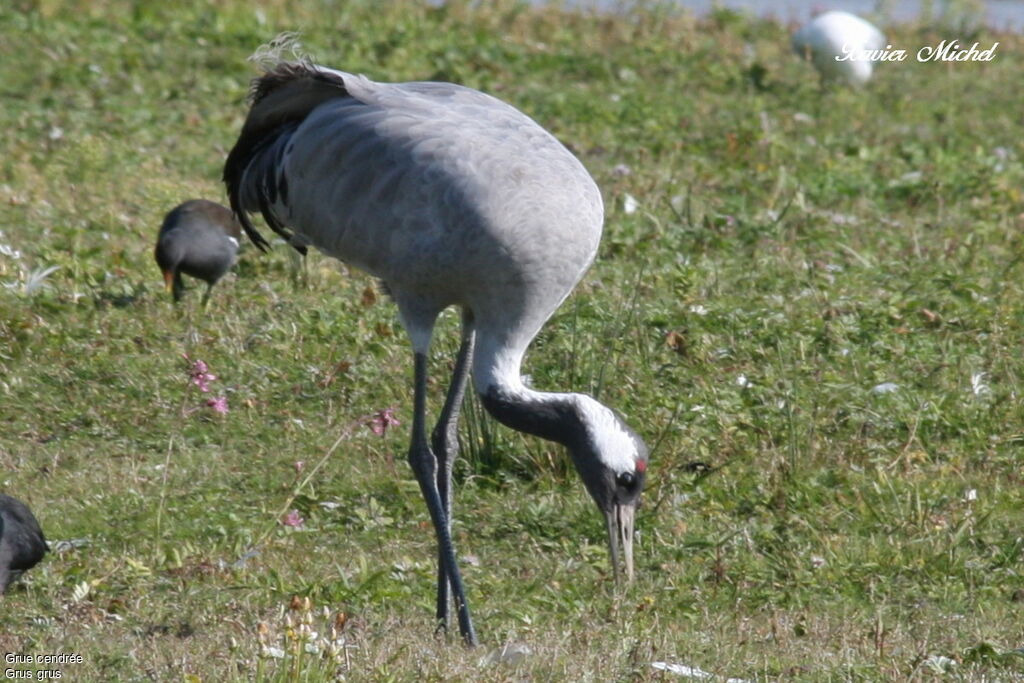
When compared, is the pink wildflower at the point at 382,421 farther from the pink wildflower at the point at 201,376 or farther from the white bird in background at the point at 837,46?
the white bird in background at the point at 837,46

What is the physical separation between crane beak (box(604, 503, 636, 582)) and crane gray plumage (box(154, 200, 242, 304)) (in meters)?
2.94

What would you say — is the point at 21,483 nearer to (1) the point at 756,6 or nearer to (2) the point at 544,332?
(2) the point at 544,332

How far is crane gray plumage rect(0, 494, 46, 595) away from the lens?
4793mm

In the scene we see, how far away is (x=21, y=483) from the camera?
5844 millimetres

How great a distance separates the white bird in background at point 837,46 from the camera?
11.4 m

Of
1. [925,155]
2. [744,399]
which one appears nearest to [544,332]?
[744,399]

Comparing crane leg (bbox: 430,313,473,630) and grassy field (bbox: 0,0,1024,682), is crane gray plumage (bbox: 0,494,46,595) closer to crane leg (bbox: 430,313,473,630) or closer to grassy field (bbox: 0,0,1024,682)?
grassy field (bbox: 0,0,1024,682)

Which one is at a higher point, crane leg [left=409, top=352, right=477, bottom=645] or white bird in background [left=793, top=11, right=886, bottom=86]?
white bird in background [left=793, top=11, right=886, bottom=86]

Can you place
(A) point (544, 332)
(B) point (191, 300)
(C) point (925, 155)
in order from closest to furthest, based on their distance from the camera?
(A) point (544, 332) < (B) point (191, 300) < (C) point (925, 155)

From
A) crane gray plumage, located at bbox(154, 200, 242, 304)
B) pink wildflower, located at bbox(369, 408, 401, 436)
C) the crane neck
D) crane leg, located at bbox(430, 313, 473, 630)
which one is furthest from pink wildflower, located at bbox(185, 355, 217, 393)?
the crane neck

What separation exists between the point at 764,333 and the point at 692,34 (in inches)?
257

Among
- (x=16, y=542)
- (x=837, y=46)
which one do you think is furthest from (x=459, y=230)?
(x=837, y=46)

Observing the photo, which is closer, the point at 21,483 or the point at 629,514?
the point at 629,514

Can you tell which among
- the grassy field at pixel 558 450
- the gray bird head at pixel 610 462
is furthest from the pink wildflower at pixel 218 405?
the gray bird head at pixel 610 462
